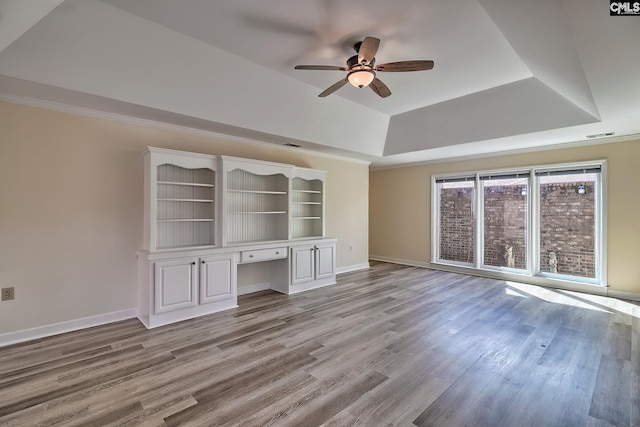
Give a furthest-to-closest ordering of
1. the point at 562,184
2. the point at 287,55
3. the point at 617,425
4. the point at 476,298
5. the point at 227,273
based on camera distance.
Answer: the point at 562,184 < the point at 476,298 < the point at 227,273 < the point at 287,55 < the point at 617,425

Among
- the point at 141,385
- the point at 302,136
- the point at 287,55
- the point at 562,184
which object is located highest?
the point at 287,55

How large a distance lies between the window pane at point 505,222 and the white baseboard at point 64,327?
6.30 meters

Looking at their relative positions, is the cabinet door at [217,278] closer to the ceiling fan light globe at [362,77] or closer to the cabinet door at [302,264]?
the cabinet door at [302,264]

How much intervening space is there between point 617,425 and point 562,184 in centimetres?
443

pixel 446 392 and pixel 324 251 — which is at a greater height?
pixel 324 251

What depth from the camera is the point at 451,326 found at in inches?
135

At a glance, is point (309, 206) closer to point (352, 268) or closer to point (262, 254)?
point (262, 254)

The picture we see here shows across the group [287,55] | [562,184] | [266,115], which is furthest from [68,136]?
[562,184]

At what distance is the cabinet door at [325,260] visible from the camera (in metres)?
5.10

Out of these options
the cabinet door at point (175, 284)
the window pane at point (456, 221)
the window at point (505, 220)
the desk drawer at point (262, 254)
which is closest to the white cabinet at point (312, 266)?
the desk drawer at point (262, 254)

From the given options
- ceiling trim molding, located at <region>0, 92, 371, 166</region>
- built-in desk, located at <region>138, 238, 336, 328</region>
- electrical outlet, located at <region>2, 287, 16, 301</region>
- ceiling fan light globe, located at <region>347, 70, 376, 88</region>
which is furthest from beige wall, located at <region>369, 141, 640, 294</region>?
electrical outlet, located at <region>2, 287, 16, 301</region>

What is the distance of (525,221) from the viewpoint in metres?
5.50

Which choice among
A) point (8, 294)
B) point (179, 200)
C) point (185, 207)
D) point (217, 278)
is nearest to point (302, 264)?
point (217, 278)

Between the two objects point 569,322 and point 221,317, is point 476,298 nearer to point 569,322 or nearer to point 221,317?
point 569,322
